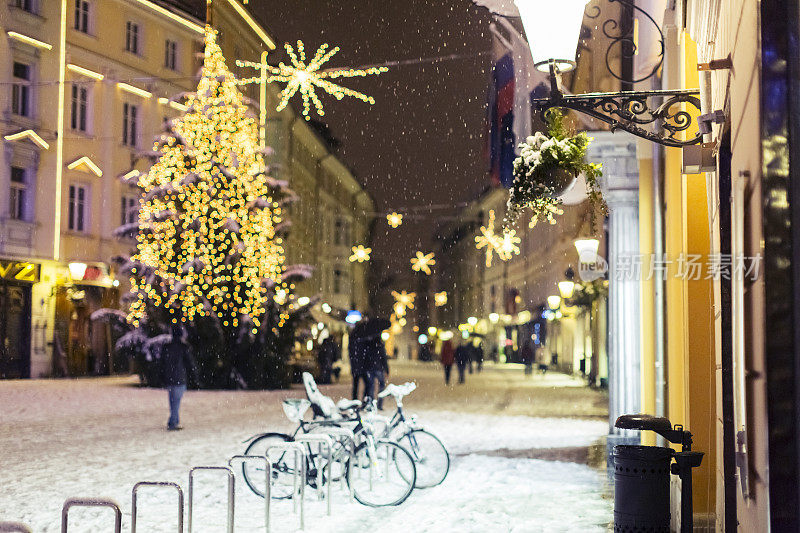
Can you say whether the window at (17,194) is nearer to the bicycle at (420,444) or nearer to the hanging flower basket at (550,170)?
the bicycle at (420,444)

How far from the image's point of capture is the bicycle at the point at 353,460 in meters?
9.02

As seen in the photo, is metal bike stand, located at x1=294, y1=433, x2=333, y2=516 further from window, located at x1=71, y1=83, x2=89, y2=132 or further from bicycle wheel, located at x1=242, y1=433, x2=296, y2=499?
window, located at x1=71, y1=83, x2=89, y2=132

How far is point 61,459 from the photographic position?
11953mm

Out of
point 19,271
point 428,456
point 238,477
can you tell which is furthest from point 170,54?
point 428,456

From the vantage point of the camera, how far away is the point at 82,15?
34375 millimetres

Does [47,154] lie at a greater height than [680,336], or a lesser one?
greater

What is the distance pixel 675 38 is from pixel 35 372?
27.6m

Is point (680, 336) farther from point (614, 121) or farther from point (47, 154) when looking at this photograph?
point (47, 154)

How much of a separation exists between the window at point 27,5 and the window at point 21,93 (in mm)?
1763

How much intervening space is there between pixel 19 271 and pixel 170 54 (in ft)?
40.7

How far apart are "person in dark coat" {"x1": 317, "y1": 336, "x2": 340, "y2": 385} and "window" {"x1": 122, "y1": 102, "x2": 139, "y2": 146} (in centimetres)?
1246

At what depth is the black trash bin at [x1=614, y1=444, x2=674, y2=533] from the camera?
495cm

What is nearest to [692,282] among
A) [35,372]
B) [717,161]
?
[717,161]

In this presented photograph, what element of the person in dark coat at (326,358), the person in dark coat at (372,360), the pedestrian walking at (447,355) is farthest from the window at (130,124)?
the person in dark coat at (372,360)
